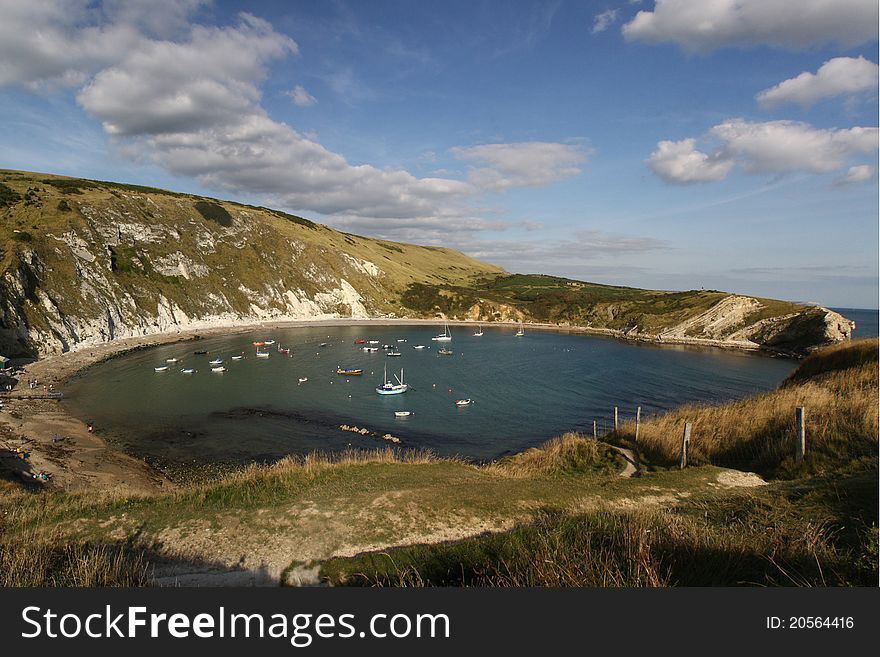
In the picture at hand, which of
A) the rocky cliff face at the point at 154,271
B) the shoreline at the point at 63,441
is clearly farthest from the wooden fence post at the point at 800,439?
the rocky cliff face at the point at 154,271

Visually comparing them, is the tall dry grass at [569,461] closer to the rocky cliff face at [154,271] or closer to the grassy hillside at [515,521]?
the grassy hillside at [515,521]

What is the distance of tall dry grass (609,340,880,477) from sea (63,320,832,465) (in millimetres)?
14249

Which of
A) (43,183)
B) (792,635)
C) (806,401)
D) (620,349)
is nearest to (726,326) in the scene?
(620,349)

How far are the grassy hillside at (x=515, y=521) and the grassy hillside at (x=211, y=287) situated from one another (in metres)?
65.2

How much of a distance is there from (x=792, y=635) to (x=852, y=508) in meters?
7.11

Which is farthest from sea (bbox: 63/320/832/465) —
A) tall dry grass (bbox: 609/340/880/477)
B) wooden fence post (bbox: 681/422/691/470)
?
wooden fence post (bbox: 681/422/691/470)

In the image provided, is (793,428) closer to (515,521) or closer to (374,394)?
(515,521)

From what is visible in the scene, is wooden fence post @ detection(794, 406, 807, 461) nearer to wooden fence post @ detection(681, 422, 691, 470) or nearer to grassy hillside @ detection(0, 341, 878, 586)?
grassy hillside @ detection(0, 341, 878, 586)

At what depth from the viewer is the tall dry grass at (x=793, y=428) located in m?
15.0

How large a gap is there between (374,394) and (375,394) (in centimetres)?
13

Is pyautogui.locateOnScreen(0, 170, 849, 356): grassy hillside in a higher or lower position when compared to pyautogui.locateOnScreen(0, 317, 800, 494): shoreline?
higher

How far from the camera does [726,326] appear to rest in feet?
364

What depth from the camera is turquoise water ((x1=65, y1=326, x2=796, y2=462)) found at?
37.1 m

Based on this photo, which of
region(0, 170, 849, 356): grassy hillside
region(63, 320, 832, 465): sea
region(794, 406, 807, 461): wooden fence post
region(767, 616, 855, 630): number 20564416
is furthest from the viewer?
region(0, 170, 849, 356): grassy hillside
